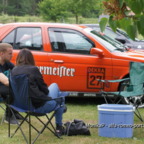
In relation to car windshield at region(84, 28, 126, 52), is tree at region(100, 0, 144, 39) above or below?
above

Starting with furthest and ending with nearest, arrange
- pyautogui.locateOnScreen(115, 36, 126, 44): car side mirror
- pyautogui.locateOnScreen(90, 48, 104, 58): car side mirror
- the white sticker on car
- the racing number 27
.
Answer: pyautogui.locateOnScreen(115, 36, 126, 44): car side mirror < the white sticker on car < the racing number 27 < pyautogui.locateOnScreen(90, 48, 104, 58): car side mirror

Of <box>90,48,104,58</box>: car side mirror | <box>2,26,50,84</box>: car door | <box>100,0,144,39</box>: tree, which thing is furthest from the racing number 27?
<box>100,0,144,39</box>: tree

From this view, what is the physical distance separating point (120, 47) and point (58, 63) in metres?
1.36

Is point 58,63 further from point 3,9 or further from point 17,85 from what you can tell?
point 3,9

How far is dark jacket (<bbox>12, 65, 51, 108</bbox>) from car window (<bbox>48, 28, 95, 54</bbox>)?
2898mm

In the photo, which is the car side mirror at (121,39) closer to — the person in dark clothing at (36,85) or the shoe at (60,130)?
the shoe at (60,130)

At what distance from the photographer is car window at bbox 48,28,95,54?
843 centimetres

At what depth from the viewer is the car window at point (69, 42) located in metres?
8.43

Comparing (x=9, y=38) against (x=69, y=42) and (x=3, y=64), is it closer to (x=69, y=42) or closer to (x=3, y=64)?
(x=69, y=42)

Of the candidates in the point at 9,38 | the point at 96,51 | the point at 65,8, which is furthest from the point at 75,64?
the point at 65,8

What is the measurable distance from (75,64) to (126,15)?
5.62m

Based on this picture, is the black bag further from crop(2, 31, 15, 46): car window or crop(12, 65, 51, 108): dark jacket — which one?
crop(2, 31, 15, 46): car window

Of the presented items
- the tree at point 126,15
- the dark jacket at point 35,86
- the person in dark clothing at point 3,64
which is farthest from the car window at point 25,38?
the tree at point 126,15

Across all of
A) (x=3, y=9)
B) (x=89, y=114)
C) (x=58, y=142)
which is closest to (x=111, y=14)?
(x=58, y=142)
